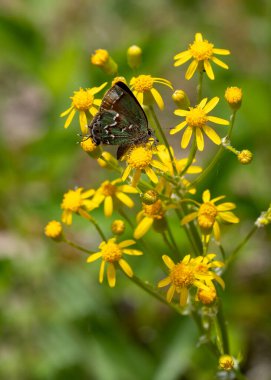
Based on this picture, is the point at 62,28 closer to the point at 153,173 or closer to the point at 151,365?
the point at 151,365

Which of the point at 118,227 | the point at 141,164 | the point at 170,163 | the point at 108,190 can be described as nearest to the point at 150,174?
the point at 141,164

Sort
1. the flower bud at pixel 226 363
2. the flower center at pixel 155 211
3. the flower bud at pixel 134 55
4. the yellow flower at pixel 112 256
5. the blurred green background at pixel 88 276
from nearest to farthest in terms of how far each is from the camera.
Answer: the flower bud at pixel 226 363 < the flower center at pixel 155 211 < the yellow flower at pixel 112 256 < the flower bud at pixel 134 55 < the blurred green background at pixel 88 276

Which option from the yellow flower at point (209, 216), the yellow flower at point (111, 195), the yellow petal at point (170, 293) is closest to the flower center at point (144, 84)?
the yellow flower at point (111, 195)

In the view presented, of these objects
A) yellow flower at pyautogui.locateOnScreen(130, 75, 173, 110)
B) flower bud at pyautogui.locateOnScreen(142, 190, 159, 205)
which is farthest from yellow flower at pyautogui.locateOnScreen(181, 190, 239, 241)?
yellow flower at pyautogui.locateOnScreen(130, 75, 173, 110)

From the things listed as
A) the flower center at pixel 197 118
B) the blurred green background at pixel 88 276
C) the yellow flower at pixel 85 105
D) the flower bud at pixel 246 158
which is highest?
the yellow flower at pixel 85 105

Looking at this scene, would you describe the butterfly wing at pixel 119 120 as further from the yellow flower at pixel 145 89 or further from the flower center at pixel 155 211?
the flower center at pixel 155 211

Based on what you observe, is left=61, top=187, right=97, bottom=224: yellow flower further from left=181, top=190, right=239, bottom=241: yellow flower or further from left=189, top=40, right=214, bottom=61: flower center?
left=189, top=40, right=214, bottom=61: flower center
